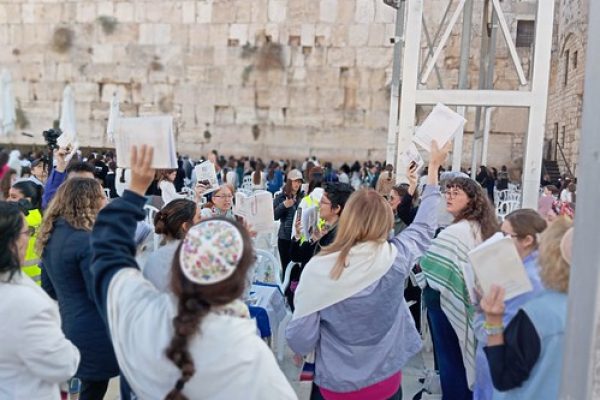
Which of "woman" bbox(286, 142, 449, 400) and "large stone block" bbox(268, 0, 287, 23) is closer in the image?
"woman" bbox(286, 142, 449, 400)

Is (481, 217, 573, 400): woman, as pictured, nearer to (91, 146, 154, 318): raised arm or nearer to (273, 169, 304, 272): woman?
(91, 146, 154, 318): raised arm

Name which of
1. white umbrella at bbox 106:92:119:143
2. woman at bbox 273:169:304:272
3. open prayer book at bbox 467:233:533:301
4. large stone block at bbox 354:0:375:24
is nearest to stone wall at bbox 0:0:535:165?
large stone block at bbox 354:0:375:24

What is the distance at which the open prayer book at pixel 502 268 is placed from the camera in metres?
2.02

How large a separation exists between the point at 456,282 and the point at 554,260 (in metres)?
1.43

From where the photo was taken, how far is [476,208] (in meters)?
3.68

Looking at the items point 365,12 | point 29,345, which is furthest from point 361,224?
point 365,12

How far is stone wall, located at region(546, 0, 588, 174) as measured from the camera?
1695 cm

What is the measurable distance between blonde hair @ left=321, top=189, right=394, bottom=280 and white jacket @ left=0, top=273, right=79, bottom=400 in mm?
1209

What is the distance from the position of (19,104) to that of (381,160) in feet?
48.6

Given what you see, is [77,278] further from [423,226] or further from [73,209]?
[423,226]

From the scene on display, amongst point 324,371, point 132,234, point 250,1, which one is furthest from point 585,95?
point 250,1

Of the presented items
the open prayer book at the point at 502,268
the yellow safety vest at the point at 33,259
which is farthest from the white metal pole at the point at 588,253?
the yellow safety vest at the point at 33,259

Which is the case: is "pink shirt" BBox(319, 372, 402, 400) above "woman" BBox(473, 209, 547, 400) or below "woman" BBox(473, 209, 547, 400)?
below

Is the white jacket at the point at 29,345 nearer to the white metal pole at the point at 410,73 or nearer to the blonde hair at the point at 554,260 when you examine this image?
the blonde hair at the point at 554,260
